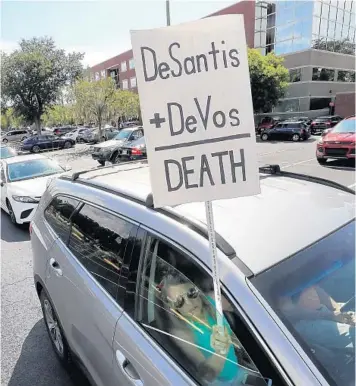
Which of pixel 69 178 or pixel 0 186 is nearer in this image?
pixel 69 178

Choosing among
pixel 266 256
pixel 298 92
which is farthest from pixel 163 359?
pixel 298 92

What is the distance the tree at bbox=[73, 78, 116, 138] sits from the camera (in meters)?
19.6

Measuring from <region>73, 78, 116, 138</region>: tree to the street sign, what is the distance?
1970 centimetres

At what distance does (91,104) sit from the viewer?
1992 cm

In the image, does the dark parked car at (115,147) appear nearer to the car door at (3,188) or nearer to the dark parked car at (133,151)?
the dark parked car at (133,151)

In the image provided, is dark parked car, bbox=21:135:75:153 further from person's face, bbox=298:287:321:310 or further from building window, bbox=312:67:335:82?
person's face, bbox=298:287:321:310

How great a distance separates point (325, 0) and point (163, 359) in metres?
38.3

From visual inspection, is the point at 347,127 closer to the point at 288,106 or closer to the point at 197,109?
the point at 197,109

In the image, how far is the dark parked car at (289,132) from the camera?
833 inches

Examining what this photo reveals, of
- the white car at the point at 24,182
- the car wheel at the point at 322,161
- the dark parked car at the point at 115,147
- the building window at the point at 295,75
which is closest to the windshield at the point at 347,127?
the car wheel at the point at 322,161

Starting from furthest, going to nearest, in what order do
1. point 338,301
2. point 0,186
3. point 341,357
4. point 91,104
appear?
point 91,104, point 0,186, point 338,301, point 341,357

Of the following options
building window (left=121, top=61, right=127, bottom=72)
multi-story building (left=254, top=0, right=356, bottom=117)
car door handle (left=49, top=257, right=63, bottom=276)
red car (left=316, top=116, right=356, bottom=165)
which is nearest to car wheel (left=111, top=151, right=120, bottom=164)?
red car (left=316, top=116, right=356, bottom=165)

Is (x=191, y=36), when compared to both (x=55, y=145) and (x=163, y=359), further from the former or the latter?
(x=55, y=145)

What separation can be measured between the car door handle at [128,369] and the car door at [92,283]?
108 millimetres
